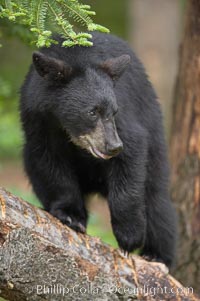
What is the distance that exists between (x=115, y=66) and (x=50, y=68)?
1.74 ft

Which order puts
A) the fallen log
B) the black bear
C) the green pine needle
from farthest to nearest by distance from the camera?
the black bear
the fallen log
the green pine needle

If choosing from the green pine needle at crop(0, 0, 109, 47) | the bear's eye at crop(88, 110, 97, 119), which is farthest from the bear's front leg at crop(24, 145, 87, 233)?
the green pine needle at crop(0, 0, 109, 47)

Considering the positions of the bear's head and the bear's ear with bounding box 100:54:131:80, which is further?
the bear's ear with bounding box 100:54:131:80

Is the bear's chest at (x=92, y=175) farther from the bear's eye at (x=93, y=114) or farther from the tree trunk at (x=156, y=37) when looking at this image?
the tree trunk at (x=156, y=37)

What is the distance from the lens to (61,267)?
495 centimetres

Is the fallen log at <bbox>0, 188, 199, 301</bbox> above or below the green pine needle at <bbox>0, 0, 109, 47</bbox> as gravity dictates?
below

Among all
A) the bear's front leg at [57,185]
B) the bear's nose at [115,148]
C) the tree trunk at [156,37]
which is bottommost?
the tree trunk at [156,37]

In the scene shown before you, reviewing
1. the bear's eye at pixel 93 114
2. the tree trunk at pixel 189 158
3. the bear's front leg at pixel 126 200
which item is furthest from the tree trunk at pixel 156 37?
the bear's eye at pixel 93 114

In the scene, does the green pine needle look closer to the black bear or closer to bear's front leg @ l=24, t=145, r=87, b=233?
the black bear

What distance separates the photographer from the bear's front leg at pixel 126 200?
5.78 metres

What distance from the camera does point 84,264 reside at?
5137 millimetres

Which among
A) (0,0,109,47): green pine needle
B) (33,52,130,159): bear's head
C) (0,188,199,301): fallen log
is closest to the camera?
(0,0,109,47): green pine needle

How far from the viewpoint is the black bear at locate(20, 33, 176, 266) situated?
216 inches

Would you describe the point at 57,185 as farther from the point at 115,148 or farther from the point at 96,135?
the point at 115,148
